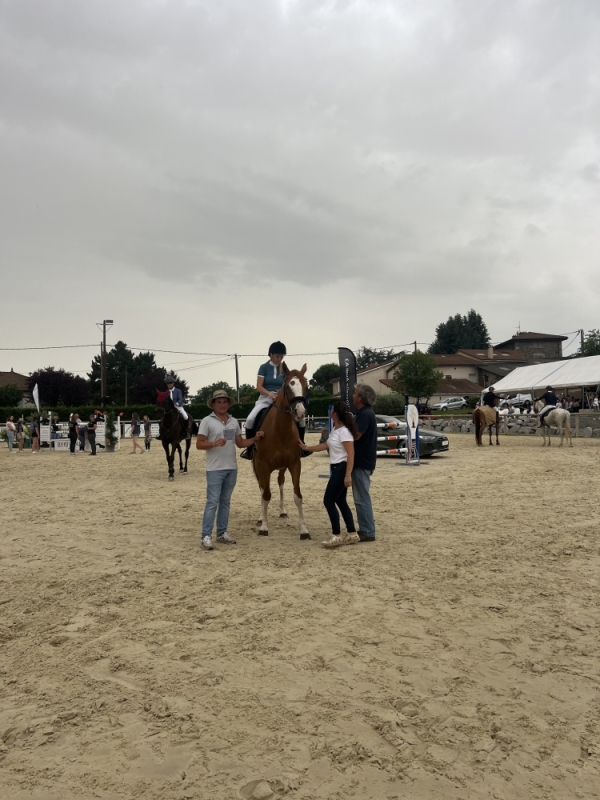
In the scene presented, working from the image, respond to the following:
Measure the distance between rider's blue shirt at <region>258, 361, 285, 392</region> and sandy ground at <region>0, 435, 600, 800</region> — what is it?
6.80ft

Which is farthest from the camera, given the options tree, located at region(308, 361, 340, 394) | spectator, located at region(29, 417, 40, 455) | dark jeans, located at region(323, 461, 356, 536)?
tree, located at region(308, 361, 340, 394)

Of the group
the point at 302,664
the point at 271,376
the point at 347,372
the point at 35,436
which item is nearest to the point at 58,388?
the point at 35,436

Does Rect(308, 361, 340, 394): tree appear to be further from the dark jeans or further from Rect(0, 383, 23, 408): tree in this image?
the dark jeans

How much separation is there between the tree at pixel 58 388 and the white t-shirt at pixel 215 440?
62997 mm

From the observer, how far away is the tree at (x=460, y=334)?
367 feet

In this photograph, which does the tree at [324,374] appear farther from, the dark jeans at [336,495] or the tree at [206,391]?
the dark jeans at [336,495]

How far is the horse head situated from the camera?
7.57 metres

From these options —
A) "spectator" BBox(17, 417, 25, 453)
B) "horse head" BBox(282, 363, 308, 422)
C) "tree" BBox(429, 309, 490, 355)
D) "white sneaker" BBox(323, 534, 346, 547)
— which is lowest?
"white sneaker" BBox(323, 534, 346, 547)

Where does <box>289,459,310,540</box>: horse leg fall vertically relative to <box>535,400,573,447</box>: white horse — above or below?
below

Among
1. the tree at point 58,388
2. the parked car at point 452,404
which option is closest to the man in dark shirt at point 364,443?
the parked car at point 452,404

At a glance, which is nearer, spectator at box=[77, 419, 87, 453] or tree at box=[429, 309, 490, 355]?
spectator at box=[77, 419, 87, 453]

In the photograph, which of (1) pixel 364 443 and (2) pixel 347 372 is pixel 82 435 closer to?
(2) pixel 347 372

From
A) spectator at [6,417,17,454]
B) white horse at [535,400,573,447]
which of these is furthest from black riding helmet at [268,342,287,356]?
spectator at [6,417,17,454]

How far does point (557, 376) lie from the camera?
35.6 meters
